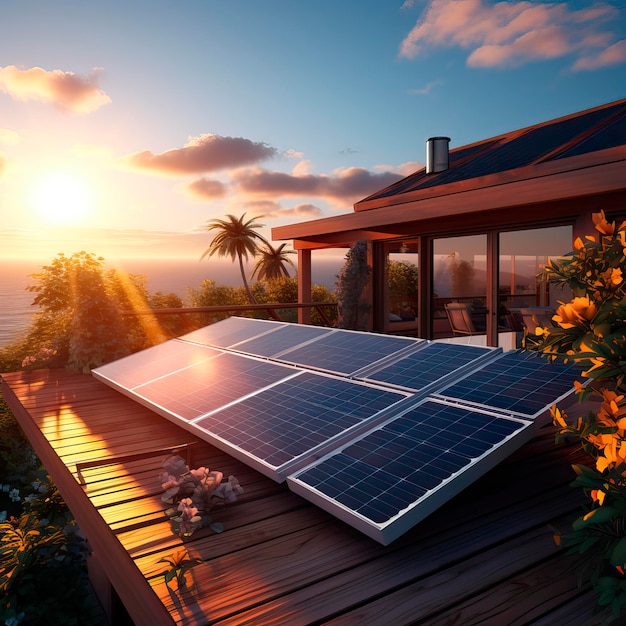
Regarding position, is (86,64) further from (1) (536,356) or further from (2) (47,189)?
(1) (536,356)

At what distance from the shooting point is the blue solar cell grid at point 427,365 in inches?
121

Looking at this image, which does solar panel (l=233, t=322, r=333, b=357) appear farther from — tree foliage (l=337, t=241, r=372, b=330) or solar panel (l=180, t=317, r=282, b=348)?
tree foliage (l=337, t=241, r=372, b=330)

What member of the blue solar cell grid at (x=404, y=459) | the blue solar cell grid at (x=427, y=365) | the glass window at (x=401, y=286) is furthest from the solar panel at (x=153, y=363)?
the glass window at (x=401, y=286)

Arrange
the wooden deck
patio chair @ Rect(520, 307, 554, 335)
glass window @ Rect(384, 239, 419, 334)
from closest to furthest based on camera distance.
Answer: the wooden deck → patio chair @ Rect(520, 307, 554, 335) → glass window @ Rect(384, 239, 419, 334)

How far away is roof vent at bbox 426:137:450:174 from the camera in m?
10.7

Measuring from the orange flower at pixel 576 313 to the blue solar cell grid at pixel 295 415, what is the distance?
1.37 metres

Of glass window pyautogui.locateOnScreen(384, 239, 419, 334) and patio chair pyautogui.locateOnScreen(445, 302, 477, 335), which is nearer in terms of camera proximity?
patio chair pyautogui.locateOnScreen(445, 302, 477, 335)

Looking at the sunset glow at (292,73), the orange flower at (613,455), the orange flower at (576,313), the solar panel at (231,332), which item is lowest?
the solar panel at (231,332)

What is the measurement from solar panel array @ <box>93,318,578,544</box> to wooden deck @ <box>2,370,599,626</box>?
0.63 feet

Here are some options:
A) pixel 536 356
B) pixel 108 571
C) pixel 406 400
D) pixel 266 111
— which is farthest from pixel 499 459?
pixel 266 111

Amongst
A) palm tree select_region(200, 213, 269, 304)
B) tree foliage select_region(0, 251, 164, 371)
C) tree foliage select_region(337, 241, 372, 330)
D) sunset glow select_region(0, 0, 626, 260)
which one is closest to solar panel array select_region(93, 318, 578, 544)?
tree foliage select_region(0, 251, 164, 371)

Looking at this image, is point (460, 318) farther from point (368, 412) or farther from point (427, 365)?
point (368, 412)

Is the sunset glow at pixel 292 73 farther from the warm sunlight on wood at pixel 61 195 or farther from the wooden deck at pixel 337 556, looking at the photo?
the wooden deck at pixel 337 556

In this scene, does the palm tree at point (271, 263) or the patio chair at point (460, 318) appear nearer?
the patio chair at point (460, 318)
